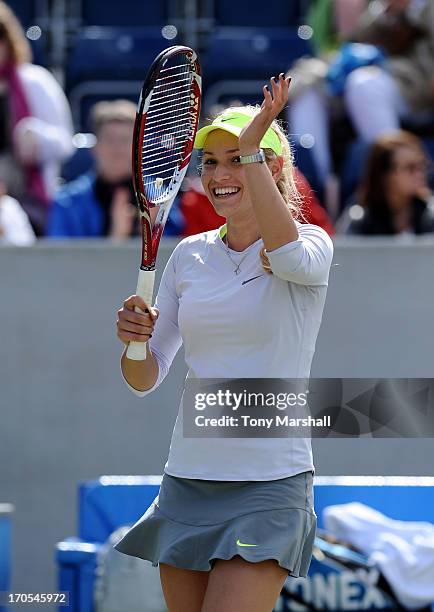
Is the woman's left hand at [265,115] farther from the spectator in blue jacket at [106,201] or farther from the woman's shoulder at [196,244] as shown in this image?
the spectator in blue jacket at [106,201]

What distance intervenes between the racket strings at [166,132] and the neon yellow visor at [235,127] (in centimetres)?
17

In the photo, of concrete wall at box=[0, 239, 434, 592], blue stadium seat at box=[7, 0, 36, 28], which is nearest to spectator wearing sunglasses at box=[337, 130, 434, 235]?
concrete wall at box=[0, 239, 434, 592]

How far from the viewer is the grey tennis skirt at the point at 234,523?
2.52m

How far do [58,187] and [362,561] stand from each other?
2784mm

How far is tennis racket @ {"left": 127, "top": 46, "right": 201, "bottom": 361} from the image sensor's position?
2760 millimetres

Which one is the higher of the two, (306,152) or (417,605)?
(306,152)

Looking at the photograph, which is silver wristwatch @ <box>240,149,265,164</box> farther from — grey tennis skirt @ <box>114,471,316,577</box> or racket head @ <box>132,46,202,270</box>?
grey tennis skirt @ <box>114,471,316,577</box>

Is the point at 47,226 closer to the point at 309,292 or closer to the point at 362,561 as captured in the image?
the point at 362,561

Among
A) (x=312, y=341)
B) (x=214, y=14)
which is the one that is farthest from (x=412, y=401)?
(x=214, y=14)

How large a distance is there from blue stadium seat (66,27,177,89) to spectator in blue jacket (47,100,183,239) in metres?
2.15

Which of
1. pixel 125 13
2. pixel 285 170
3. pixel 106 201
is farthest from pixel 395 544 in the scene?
pixel 125 13

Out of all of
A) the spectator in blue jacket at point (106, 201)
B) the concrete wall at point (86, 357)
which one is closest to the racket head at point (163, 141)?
the concrete wall at point (86, 357)

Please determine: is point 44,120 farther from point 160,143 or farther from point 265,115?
point 265,115

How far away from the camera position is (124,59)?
7.50m
